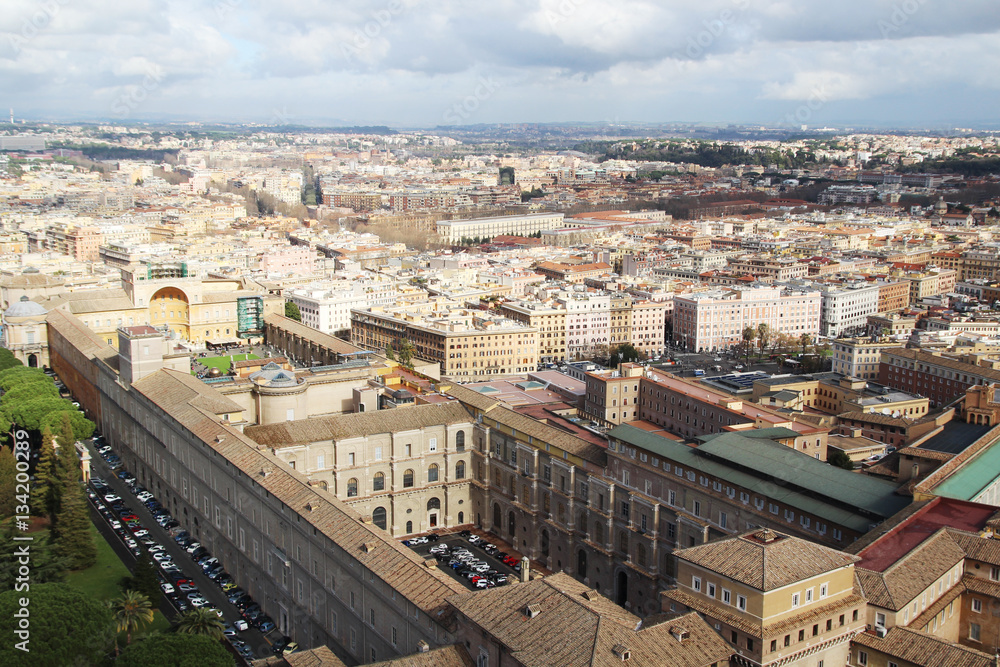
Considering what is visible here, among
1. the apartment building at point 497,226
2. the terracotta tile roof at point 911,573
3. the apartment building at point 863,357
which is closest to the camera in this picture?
the terracotta tile roof at point 911,573

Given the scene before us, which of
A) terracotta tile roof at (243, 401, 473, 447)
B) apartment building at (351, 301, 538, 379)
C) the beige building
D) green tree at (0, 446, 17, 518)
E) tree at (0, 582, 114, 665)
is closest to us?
tree at (0, 582, 114, 665)

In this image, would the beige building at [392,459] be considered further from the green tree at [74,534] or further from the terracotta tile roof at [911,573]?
the terracotta tile roof at [911,573]

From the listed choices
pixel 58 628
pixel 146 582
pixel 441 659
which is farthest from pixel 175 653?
pixel 146 582

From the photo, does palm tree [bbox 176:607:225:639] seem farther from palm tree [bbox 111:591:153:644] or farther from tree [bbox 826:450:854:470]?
tree [bbox 826:450:854:470]

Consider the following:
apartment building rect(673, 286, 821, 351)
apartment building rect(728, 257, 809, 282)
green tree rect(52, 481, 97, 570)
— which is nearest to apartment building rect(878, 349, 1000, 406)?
apartment building rect(673, 286, 821, 351)

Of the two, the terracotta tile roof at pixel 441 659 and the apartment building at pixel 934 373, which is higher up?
the terracotta tile roof at pixel 441 659

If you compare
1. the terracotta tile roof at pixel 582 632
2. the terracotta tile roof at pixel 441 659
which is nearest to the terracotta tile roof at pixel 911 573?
the terracotta tile roof at pixel 582 632

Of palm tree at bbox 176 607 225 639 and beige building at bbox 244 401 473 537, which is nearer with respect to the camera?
palm tree at bbox 176 607 225 639
